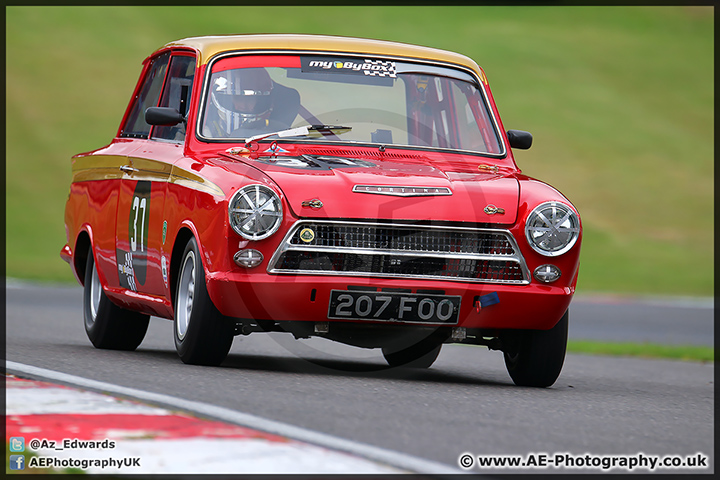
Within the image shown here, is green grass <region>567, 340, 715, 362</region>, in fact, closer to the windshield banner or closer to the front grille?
the windshield banner

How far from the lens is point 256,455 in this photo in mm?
4305

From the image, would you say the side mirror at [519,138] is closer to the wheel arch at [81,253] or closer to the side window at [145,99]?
the side window at [145,99]

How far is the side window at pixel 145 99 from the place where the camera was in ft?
29.1

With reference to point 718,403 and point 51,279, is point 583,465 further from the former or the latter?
point 51,279

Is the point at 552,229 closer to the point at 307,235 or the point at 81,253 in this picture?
the point at 307,235

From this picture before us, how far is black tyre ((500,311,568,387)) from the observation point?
7336mm

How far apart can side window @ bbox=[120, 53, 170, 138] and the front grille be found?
2485mm

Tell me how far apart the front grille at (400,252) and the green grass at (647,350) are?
708 centimetres

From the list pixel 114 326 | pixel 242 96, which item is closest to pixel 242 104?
pixel 242 96

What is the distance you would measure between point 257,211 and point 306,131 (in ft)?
4.40

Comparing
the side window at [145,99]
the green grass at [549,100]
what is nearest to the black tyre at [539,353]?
the side window at [145,99]

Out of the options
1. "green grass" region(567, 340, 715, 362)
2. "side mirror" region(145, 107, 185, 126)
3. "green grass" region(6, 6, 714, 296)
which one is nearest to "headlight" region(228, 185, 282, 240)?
"side mirror" region(145, 107, 185, 126)
